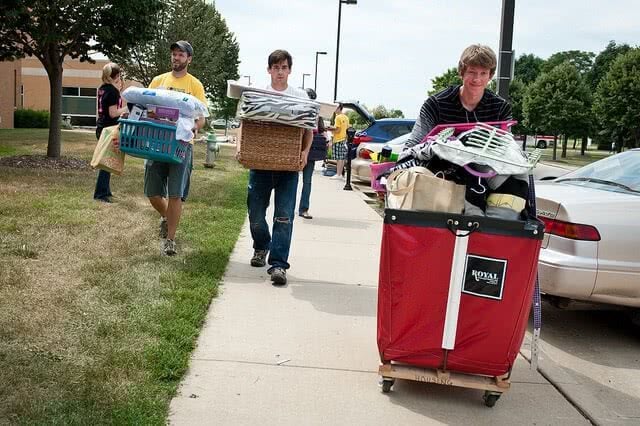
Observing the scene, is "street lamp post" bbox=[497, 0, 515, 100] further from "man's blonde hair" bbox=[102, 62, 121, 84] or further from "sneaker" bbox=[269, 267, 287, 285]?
"man's blonde hair" bbox=[102, 62, 121, 84]

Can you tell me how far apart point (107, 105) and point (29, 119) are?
104ft

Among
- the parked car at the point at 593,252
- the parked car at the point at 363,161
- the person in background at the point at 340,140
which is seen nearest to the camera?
the parked car at the point at 593,252

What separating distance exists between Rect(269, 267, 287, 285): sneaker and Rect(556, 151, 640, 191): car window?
2.73 metres

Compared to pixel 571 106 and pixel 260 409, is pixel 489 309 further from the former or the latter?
pixel 571 106

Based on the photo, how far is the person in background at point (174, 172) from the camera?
6242 millimetres

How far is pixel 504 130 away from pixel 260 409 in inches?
79.4

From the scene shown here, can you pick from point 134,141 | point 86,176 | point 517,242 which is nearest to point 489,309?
point 517,242

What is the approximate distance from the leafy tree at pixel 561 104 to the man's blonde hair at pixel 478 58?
49.7 metres

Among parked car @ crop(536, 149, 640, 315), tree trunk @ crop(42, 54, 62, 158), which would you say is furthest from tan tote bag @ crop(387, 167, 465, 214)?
tree trunk @ crop(42, 54, 62, 158)

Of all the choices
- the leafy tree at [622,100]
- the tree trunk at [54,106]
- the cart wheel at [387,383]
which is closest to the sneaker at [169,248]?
the cart wheel at [387,383]

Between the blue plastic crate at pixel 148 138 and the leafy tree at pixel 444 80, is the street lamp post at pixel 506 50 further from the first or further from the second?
the leafy tree at pixel 444 80

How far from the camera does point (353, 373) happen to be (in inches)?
159

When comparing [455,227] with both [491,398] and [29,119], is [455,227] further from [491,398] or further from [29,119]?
[29,119]

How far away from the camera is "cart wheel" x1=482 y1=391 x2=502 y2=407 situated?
3.67 metres
